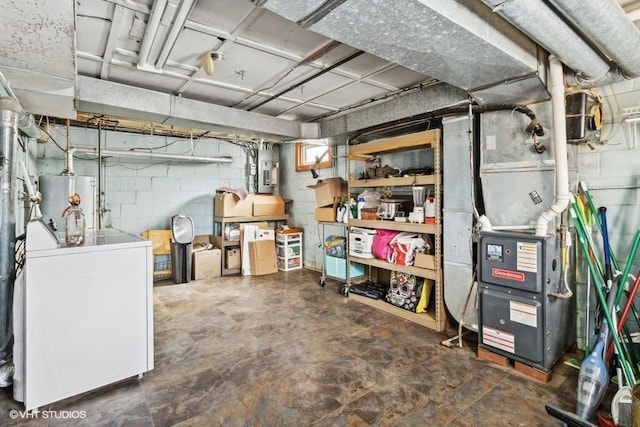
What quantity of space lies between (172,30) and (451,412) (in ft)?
10.2

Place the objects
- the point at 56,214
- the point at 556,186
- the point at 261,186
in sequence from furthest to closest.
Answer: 1. the point at 261,186
2. the point at 56,214
3. the point at 556,186

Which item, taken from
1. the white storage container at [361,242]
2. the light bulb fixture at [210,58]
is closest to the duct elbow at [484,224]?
the white storage container at [361,242]

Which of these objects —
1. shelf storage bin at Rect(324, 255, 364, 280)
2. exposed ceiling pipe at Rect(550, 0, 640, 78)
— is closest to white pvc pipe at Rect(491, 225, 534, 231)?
exposed ceiling pipe at Rect(550, 0, 640, 78)

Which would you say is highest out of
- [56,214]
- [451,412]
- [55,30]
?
[55,30]

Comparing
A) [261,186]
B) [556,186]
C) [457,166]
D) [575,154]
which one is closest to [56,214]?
[261,186]

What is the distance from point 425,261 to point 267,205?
10.5 feet

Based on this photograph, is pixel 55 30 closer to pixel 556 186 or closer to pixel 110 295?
pixel 110 295

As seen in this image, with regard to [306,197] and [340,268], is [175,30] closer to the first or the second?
[340,268]

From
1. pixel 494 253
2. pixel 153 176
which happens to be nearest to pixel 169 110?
pixel 153 176

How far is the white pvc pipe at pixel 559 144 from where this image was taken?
83.7 inches

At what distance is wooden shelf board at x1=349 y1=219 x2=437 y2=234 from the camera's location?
3142mm

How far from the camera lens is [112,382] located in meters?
2.13

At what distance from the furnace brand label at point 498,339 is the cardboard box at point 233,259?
3933mm

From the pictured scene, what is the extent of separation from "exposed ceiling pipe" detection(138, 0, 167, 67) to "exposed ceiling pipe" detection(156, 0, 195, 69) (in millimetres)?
89
